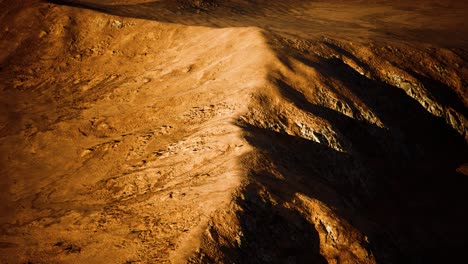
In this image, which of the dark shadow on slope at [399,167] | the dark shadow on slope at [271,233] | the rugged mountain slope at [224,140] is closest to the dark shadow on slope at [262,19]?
the rugged mountain slope at [224,140]

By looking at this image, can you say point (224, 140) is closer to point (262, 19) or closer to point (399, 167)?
point (399, 167)

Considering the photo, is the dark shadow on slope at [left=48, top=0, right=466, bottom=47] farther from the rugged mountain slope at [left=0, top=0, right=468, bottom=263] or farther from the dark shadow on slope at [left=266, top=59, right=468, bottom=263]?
the dark shadow on slope at [left=266, top=59, right=468, bottom=263]

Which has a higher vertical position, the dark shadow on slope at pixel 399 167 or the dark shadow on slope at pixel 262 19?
the dark shadow on slope at pixel 262 19

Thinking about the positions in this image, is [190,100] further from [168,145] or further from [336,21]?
[336,21]

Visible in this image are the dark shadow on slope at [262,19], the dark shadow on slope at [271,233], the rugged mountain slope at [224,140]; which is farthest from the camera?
the dark shadow on slope at [262,19]

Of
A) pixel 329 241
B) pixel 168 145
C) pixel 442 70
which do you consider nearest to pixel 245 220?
pixel 329 241

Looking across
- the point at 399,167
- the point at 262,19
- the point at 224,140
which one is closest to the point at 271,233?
the point at 224,140

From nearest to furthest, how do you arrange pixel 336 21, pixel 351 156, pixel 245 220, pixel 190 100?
pixel 245 220 → pixel 351 156 → pixel 190 100 → pixel 336 21

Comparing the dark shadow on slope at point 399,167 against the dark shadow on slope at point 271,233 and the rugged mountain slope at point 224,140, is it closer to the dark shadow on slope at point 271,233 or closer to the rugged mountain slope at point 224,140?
the rugged mountain slope at point 224,140
